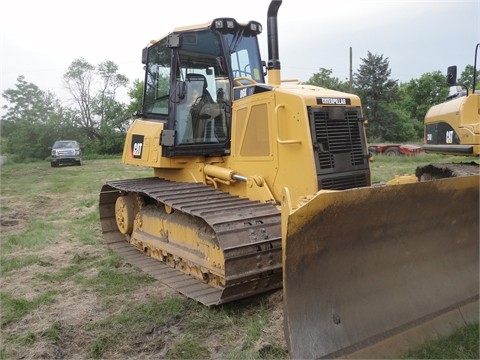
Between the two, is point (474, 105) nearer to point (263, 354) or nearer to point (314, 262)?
point (314, 262)

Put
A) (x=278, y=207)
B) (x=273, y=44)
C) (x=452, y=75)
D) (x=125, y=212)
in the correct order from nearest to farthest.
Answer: (x=278, y=207) < (x=273, y=44) < (x=125, y=212) < (x=452, y=75)

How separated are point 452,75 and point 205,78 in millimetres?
3838

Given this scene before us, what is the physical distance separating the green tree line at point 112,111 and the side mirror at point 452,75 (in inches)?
1046

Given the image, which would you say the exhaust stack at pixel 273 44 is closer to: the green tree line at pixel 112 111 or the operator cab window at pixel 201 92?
the operator cab window at pixel 201 92

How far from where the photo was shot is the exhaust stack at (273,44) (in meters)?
4.79

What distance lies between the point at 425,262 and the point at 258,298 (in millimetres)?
1534

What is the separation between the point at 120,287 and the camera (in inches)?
200

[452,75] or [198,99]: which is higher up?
[452,75]

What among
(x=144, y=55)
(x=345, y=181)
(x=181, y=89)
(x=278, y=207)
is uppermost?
(x=144, y=55)

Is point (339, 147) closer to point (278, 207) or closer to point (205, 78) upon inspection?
point (278, 207)

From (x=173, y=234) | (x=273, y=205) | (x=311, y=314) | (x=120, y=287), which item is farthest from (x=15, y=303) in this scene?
(x=311, y=314)

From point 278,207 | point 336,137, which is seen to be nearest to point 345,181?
point 336,137

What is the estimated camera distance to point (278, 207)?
4445 millimetres

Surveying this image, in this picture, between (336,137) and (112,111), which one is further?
(112,111)
